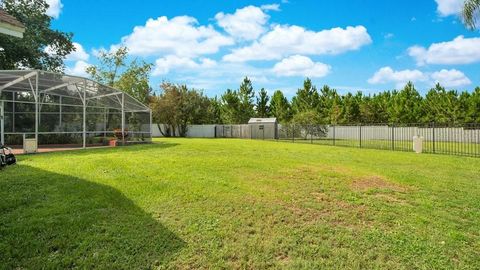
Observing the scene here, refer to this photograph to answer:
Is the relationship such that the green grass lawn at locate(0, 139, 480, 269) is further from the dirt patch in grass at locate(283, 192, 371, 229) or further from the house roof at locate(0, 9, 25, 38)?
the house roof at locate(0, 9, 25, 38)

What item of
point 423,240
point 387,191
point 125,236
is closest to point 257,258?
point 125,236

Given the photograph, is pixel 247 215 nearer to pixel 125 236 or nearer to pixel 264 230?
pixel 264 230

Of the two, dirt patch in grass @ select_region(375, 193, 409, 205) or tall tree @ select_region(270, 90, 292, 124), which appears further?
tall tree @ select_region(270, 90, 292, 124)

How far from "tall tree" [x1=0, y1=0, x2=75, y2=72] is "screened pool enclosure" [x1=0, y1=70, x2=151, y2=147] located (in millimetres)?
2975

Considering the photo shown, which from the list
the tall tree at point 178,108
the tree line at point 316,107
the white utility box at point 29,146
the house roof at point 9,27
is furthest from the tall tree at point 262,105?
the house roof at point 9,27

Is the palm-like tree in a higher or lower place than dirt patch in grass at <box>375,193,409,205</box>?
higher

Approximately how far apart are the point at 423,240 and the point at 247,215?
7.65 feet

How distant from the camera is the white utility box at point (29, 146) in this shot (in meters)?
13.4

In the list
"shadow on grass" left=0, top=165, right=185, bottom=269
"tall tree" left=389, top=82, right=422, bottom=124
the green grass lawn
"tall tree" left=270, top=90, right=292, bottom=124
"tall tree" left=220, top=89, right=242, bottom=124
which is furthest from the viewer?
"tall tree" left=270, top=90, right=292, bottom=124

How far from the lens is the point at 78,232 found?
4.45 meters

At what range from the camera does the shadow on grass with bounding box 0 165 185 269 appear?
384cm

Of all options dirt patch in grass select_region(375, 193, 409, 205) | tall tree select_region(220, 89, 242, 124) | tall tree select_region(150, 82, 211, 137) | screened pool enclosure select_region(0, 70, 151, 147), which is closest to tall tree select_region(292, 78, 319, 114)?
tall tree select_region(220, 89, 242, 124)

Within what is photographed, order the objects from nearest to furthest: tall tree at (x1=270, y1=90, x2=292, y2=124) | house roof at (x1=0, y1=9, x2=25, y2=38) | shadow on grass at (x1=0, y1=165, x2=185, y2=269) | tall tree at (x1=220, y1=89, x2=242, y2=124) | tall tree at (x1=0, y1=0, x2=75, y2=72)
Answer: shadow on grass at (x1=0, y1=165, x2=185, y2=269) → house roof at (x1=0, y1=9, x2=25, y2=38) → tall tree at (x1=0, y1=0, x2=75, y2=72) → tall tree at (x1=220, y1=89, x2=242, y2=124) → tall tree at (x1=270, y1=90, x2=292, y2=124)

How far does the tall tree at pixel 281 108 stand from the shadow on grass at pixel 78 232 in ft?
130
